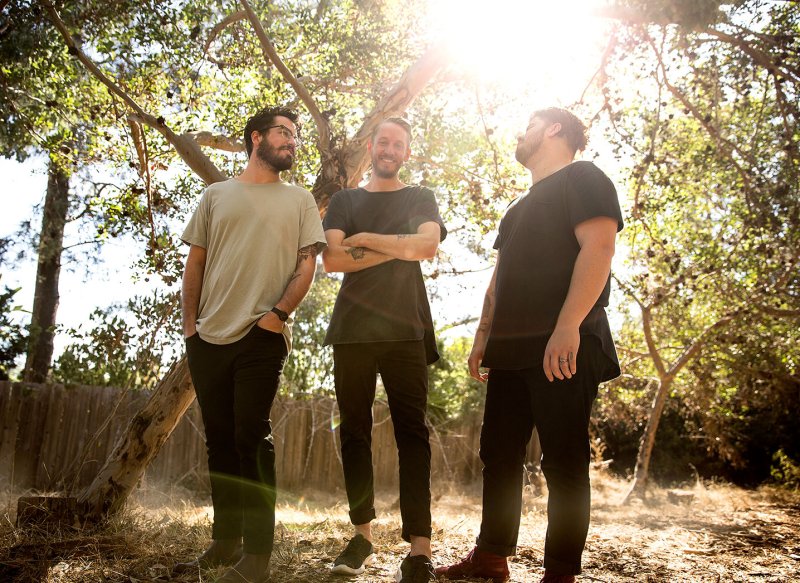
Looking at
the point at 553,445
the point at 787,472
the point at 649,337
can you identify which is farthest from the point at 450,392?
the point at 553,445

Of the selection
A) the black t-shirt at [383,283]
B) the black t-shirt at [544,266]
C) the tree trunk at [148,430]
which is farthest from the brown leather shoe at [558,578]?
the tree trunk at [148,430]

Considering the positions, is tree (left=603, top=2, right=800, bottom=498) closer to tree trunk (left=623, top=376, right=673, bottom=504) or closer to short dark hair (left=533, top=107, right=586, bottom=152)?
tree trunk (left=623, top=376, right=673, bottom=504)

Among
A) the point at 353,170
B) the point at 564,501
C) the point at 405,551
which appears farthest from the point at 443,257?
the point at 564,501

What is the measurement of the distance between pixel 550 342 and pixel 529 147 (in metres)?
0.92

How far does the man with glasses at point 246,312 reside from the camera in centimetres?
266

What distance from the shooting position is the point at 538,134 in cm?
276

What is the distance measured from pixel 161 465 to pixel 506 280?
791 cm

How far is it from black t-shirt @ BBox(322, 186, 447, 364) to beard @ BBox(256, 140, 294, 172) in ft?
1.01

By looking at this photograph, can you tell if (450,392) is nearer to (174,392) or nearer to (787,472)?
(787,472)

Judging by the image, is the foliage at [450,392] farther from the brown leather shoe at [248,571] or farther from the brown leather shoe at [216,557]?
the brown leather shoe at [248,571]

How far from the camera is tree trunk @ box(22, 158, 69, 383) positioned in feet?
37.7

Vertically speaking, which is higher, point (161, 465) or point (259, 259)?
point (259, 259)

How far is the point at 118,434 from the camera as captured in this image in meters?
7.96

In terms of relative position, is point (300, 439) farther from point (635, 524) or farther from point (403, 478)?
point (403, 478)
